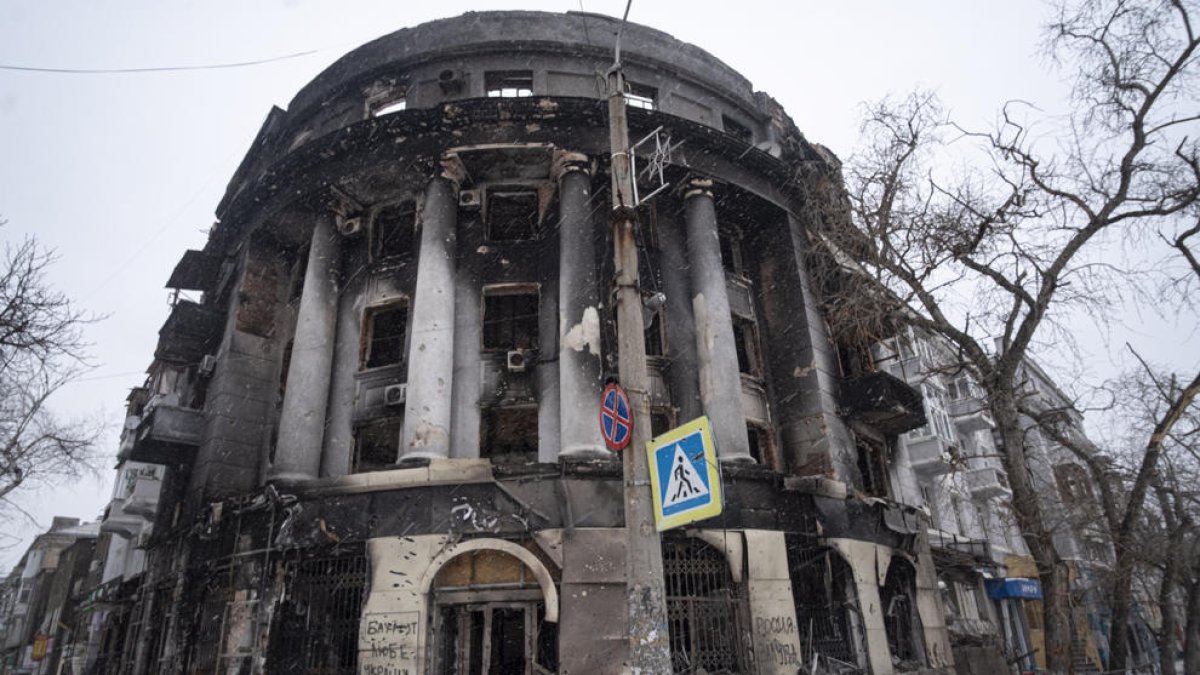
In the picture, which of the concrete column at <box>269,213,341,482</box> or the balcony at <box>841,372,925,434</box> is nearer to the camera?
the concrete column at <box>269,213,341,482</box>

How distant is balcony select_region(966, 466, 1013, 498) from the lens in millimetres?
30375

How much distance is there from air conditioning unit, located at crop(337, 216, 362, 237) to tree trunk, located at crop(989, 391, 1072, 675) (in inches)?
566

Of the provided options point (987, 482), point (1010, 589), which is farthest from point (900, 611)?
point (987, 482)

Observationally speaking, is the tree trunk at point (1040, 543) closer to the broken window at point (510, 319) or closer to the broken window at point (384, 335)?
the broken window at point (510, 319)

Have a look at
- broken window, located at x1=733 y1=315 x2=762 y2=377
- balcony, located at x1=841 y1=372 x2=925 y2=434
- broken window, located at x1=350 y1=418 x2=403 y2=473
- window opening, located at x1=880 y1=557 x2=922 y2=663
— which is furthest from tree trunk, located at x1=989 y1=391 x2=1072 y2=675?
broken window, located at x1=350 y1=418 x2=403 y2=473

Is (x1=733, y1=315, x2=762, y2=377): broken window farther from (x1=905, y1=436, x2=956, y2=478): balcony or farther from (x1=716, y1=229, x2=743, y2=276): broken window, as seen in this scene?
(x1=905, y1=436, x2=956, y2=478): balcony

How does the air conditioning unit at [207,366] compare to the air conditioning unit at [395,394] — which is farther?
the air conditioning unit at [207,366]

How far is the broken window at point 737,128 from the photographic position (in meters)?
19.6

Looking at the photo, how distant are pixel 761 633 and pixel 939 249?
802cm

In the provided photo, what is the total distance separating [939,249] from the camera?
12977 mm

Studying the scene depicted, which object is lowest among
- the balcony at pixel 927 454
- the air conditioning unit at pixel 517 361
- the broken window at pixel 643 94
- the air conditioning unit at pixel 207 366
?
the air conditioning unit at pixel 517 361

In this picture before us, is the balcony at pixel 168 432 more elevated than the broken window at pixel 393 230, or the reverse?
the broken window at pixel 393 230

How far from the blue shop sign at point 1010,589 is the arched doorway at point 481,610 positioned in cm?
2635

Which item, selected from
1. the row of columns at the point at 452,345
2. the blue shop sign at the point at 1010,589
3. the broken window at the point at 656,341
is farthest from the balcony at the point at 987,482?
the broken window at the point at 656,341
